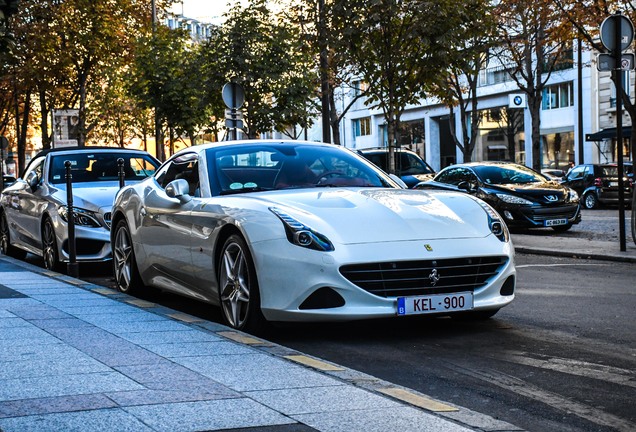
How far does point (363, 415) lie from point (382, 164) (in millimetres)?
25775

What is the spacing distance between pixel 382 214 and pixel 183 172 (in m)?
2.52

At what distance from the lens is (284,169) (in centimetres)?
918

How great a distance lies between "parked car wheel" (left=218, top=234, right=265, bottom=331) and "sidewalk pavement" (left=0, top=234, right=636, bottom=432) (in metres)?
0.18

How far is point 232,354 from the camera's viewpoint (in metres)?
6.79

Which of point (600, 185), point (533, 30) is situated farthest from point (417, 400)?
point (533, 30)

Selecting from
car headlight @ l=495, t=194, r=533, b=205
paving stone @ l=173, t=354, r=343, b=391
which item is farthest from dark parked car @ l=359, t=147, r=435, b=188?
paving stone @ l=173, t=354, r=343, b=391

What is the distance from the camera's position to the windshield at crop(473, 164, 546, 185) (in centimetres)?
2370

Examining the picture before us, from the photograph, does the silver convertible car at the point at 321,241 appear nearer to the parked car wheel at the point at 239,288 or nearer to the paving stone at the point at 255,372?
the parked car wheel at the point at 239,288

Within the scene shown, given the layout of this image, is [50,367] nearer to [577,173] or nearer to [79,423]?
[79,423]

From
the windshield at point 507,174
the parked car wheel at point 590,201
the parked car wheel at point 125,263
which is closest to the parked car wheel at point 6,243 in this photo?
the parked car wheel at point 125,263

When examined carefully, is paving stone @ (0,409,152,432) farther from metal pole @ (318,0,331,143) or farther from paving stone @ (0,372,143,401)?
metal pole @ (318,0,331,143)

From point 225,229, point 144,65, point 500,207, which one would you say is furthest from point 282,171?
point 144,65

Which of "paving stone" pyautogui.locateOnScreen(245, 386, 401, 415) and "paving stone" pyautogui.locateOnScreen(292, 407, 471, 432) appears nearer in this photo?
"paving stone" pyautogui.locateOnScreen(292, 407, 471, 432)

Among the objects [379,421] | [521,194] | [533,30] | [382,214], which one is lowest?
[379,421]
